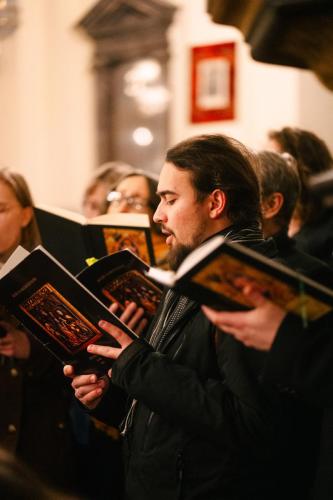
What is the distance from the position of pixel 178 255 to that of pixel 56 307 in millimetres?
345

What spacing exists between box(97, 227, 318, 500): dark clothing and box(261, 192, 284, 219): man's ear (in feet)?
2.44

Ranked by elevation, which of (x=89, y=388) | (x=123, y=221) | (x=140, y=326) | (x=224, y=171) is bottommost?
(x=89, y=388)

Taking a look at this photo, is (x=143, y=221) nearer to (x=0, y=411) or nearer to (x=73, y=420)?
(x=0, y=411)

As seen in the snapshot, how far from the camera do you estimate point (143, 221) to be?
2.30m

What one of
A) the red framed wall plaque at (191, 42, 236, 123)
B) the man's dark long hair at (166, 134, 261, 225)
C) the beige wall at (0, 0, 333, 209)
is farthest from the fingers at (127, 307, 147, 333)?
the beige wall at (0, 0, 333, 209)

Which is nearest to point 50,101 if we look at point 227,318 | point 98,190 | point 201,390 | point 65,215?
point 98,190

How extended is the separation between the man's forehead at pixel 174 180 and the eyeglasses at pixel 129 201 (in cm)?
105

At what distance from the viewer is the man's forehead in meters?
1.83

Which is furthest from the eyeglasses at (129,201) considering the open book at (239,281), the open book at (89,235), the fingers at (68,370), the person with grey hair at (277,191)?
the open book at (239,281)

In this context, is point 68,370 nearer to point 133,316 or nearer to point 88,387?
point 88,387

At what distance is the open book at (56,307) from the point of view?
1690 mm

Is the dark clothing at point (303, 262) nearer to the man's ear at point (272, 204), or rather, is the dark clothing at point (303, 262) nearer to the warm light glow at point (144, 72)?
the man's ear at point (272, 204)

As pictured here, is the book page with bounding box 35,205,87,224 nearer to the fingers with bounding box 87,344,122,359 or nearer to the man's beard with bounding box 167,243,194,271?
the man's beard with bounding box 167,243,194,271

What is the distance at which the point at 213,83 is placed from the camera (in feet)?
27.3
